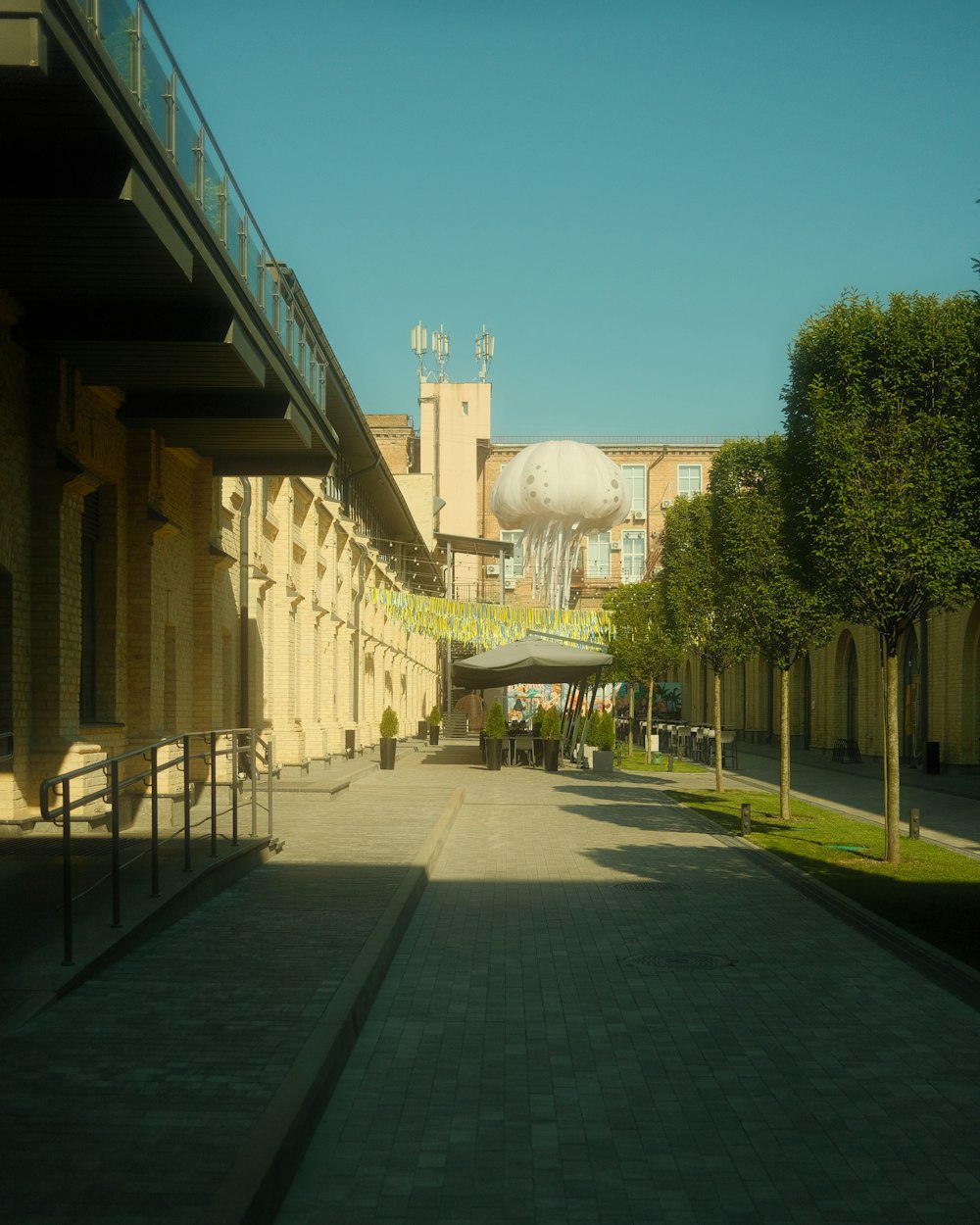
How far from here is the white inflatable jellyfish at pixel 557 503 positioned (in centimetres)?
7819

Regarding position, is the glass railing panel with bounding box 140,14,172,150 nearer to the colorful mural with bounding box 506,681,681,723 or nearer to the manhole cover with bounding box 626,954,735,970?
the manhole cover with bounding box 626,954,735,970

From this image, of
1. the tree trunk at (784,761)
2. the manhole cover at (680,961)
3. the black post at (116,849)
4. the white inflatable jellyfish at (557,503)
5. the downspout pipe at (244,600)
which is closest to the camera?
the black post at (116,849)

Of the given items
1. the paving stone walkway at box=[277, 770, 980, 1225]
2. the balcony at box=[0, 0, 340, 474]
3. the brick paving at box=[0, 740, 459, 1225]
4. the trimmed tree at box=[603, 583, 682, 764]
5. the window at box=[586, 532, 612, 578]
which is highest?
the window at box=[586, 532, 612, 578]

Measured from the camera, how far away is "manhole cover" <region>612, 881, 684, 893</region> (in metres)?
13.1

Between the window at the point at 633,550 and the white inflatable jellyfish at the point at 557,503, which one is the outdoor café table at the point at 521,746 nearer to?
the white inflatable jellyfish at the point at 557,503

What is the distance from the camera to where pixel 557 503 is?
78.3 m

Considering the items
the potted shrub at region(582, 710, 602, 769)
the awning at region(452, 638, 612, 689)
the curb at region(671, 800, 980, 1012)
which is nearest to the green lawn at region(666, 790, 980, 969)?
the curb at region(671, 800, 980, 1012)

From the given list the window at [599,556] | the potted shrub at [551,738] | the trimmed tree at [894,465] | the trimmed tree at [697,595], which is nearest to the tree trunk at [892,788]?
the trimmed tree at [894,465]

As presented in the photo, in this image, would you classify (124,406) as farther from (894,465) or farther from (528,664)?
(528,664)

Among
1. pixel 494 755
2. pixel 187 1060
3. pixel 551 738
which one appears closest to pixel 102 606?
pixel 187 1060

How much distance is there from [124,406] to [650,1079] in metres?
11.0

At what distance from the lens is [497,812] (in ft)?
69.3

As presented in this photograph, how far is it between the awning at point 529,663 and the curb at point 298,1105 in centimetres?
2183

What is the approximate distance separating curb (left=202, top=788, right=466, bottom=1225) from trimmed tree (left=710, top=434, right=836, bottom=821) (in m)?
11.8
